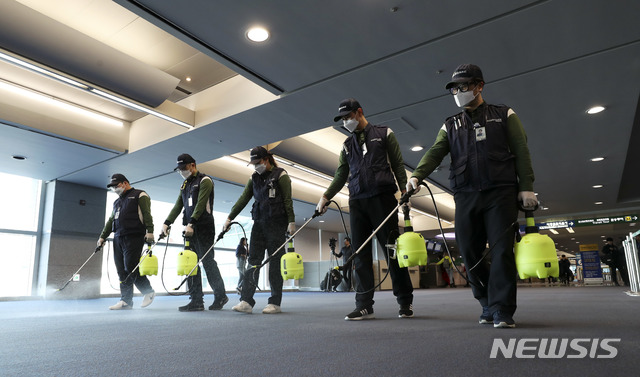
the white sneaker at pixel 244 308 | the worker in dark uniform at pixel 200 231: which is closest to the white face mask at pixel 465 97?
the white sneaker at pixel 244 308

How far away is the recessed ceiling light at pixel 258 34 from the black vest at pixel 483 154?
2.73m

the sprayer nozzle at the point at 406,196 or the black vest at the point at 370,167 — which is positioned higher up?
the black vest at the point at 370,167

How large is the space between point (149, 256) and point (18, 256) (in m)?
7.78

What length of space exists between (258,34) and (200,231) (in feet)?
7.50

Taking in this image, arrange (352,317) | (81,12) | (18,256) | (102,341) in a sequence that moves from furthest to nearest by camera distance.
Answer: (18,256) → (81,12) → (352,317) → (102,341)

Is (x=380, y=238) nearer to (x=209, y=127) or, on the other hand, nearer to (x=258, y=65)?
(x=258, y=65)

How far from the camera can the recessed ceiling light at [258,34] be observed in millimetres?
4598

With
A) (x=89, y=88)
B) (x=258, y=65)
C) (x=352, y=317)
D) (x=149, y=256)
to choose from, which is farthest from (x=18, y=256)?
(x=352, y=317)

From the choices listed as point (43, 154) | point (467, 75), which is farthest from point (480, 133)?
point (43, 154)

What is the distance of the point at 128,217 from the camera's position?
5.27 meters

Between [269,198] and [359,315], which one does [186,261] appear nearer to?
[269,198]

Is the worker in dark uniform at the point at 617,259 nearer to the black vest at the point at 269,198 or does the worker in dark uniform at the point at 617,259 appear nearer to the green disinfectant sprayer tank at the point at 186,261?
the black vest at the point at 269,198

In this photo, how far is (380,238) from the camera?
10.6ft

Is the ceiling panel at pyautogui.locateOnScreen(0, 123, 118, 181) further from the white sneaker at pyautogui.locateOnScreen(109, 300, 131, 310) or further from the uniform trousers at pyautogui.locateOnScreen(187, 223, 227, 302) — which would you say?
the uniform trousers at pyautogui.locateOnScreen(187, 223, 227, 302)
